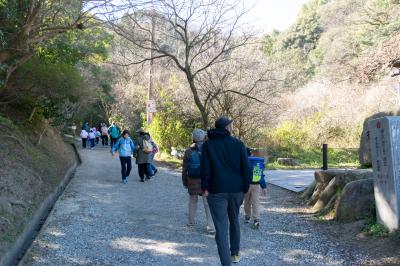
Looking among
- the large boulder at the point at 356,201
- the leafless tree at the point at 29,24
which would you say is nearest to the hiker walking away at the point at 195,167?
the large boulder at the point at 356,201

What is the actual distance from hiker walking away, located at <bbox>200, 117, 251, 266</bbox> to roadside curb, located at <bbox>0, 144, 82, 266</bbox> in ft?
8.92

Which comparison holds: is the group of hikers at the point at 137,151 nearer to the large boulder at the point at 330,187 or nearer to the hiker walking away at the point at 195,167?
the large boulder at the point at 330,187

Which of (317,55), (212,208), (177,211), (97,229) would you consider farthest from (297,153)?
(317,55)

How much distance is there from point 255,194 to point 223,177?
108 inches

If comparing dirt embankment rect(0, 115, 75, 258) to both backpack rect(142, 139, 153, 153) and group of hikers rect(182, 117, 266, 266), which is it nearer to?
backpack rect(142, 139, 153, 153)

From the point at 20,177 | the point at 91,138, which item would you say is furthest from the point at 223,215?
the point at 91,138

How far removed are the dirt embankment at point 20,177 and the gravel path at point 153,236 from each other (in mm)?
430

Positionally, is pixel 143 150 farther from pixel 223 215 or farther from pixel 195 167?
pixel 223 215

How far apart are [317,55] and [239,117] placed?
110ft

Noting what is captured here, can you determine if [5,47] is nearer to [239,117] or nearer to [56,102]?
[56,102]

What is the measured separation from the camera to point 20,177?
374 inches

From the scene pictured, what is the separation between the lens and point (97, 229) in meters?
7.54

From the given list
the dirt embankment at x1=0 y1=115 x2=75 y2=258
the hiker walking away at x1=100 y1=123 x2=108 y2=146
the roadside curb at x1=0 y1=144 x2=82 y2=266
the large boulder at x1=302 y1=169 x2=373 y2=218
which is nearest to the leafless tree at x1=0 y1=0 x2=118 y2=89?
the dirt embankment at x1=0 y1=115 x2=75 y2=258

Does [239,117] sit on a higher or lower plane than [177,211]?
higher
